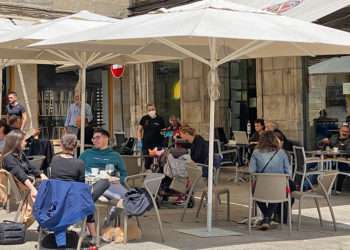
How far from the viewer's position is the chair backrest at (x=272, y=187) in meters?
8.37

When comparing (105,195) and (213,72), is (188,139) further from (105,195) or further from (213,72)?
(105,195)

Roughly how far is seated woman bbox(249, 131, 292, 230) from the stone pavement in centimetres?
26

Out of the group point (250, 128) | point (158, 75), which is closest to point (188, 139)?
point (250, 128)

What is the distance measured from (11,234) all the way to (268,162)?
3.36 meters

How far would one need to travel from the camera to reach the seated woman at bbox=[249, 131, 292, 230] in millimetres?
8742

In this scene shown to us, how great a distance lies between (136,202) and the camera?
752 cm

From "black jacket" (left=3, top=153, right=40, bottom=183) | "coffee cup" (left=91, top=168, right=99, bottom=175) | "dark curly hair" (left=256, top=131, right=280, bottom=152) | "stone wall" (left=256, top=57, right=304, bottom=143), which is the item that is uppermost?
"stone wall" (left=256, top=57, right=304, bottom=143)

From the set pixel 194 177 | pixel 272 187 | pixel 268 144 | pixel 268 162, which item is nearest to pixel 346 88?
pixel 268 144

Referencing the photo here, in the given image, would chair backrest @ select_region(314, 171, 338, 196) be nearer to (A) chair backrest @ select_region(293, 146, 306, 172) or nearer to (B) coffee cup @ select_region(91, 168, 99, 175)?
(A) chair backrest @ select_region(293, 146, 306, 172)

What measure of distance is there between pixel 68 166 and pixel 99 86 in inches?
580

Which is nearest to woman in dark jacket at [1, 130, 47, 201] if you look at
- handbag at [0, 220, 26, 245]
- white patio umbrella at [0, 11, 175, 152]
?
handbag at [0, 220, 26, 245]

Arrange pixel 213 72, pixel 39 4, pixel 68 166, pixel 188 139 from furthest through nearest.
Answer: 1. pixel 39 4
2. pixel 188 139
3. pixel 213 72
4. pixel 68 166

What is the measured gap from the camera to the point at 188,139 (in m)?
10.4

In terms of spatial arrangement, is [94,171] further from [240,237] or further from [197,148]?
[197,148]
